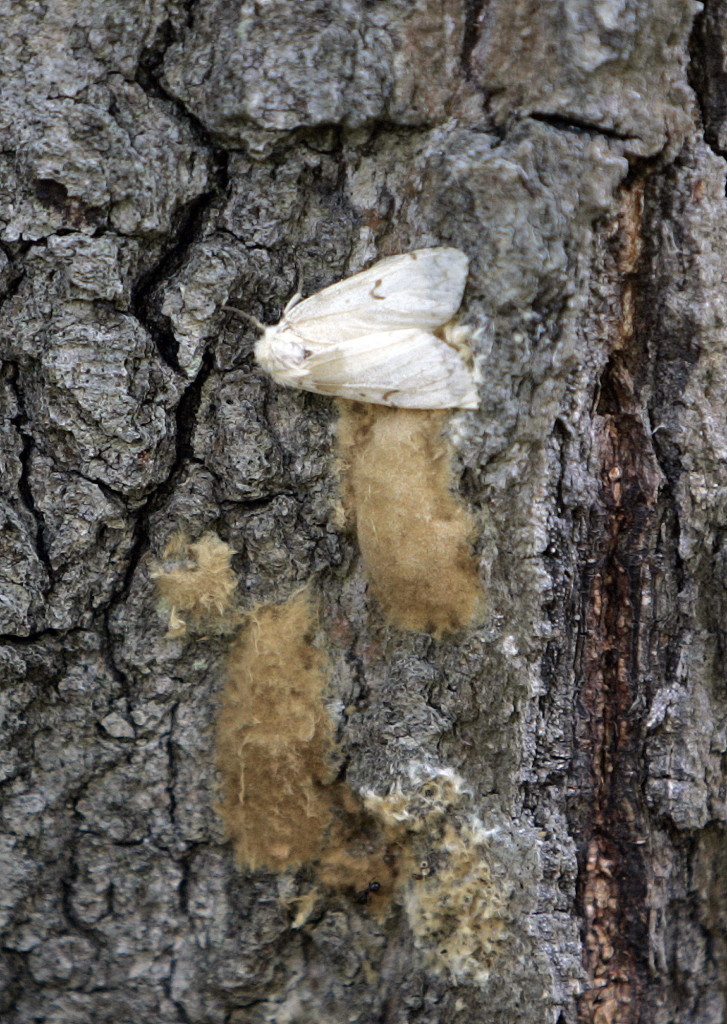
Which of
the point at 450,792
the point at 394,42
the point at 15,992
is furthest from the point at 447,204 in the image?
the point at 15,992

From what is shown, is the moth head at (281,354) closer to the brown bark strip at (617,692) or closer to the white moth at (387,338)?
the white moth at (387,338)

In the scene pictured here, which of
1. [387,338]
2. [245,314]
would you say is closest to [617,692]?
[387,338]

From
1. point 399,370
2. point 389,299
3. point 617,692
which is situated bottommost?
point 617,692

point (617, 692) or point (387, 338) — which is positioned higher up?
point (387, 338)

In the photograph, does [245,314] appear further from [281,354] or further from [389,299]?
[389,299]

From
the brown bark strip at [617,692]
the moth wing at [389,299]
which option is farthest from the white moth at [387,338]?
the brown bark strip at [617,692]

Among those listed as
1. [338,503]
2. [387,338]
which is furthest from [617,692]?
[387,338]
